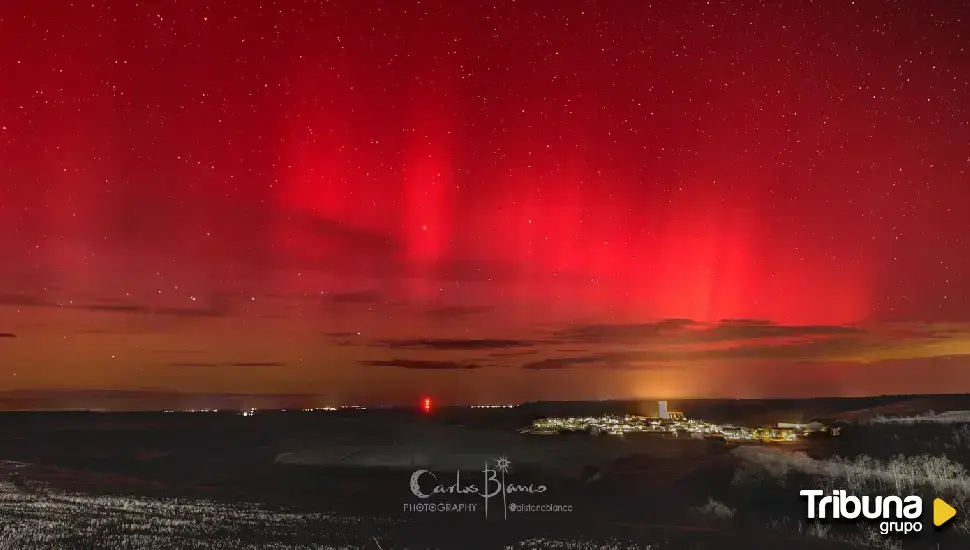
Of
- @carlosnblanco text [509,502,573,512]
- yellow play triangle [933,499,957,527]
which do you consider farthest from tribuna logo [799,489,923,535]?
@carlosnblanco text [509,502,573,512]

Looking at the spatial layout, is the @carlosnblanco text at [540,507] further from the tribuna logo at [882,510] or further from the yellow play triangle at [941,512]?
the yellow play triangle at [941,512]

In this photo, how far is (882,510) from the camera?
23.5 metres

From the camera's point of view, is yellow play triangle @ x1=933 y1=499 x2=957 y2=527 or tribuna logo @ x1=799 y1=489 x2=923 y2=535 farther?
yellow play triangle @ x1=933 y1=499 x2=957 y2=527

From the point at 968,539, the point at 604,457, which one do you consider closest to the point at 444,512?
the point at 968,539

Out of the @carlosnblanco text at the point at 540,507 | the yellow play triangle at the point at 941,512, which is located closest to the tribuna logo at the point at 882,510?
the yellow play triangle at the point at 941,512

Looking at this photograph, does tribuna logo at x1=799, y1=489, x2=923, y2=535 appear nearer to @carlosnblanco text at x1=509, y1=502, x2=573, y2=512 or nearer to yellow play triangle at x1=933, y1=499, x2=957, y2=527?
yellow play triangle at x1=933, y1=499, x2=957, y2=527

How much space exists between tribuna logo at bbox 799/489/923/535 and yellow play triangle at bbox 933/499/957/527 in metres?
0.38

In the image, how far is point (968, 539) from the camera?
70.1ft

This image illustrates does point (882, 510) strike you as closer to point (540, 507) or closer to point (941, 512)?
point (941, 512)

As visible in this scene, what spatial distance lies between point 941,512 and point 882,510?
1531mm

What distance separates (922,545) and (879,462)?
749 inches

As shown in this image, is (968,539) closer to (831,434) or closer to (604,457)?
(604,457)

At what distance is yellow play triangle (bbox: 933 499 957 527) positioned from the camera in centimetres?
2238

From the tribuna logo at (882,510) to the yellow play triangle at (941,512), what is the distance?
381mm
